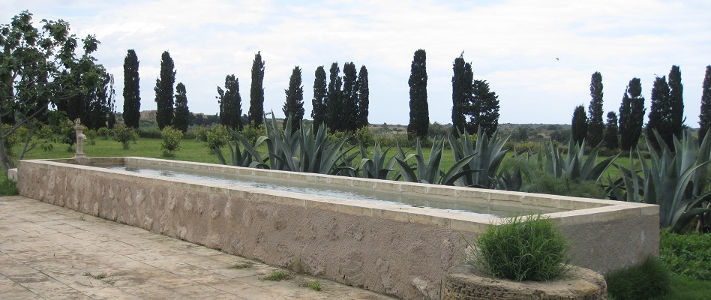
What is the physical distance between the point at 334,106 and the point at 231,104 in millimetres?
6661

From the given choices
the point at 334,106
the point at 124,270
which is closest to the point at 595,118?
the point at 334,106

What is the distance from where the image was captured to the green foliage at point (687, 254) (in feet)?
17.0

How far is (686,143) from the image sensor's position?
7000 mm

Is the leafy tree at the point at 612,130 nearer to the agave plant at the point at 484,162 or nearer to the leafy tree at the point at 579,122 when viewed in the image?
the leafy tree at the point at 579,122

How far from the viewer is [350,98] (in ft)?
116

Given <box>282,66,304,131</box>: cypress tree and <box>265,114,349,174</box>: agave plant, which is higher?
<box>282,66,304,131</box>: cypress tree

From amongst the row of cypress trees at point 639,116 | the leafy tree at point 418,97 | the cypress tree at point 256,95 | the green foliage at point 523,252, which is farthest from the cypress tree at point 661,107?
the green foliage at point 523,252

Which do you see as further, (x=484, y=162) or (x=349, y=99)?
(x=349, y=99)

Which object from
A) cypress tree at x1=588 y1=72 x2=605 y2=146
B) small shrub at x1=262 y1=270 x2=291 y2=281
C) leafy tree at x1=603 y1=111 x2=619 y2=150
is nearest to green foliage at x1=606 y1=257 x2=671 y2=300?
small shrub at x1=262 y1=270 x2=291 y2=281

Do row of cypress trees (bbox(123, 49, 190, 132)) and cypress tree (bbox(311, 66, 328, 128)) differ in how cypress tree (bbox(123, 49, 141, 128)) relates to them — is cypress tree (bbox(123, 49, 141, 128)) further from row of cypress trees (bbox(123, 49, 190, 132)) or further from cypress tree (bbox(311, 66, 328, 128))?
cypress tree (bbox(311, 66, 328, 128))

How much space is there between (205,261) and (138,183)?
2.33 m

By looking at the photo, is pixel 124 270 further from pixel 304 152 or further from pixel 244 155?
pixel 244 155

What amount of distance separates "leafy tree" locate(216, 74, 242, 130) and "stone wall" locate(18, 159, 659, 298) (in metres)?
29.9

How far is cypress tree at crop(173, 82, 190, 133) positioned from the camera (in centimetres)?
3684
